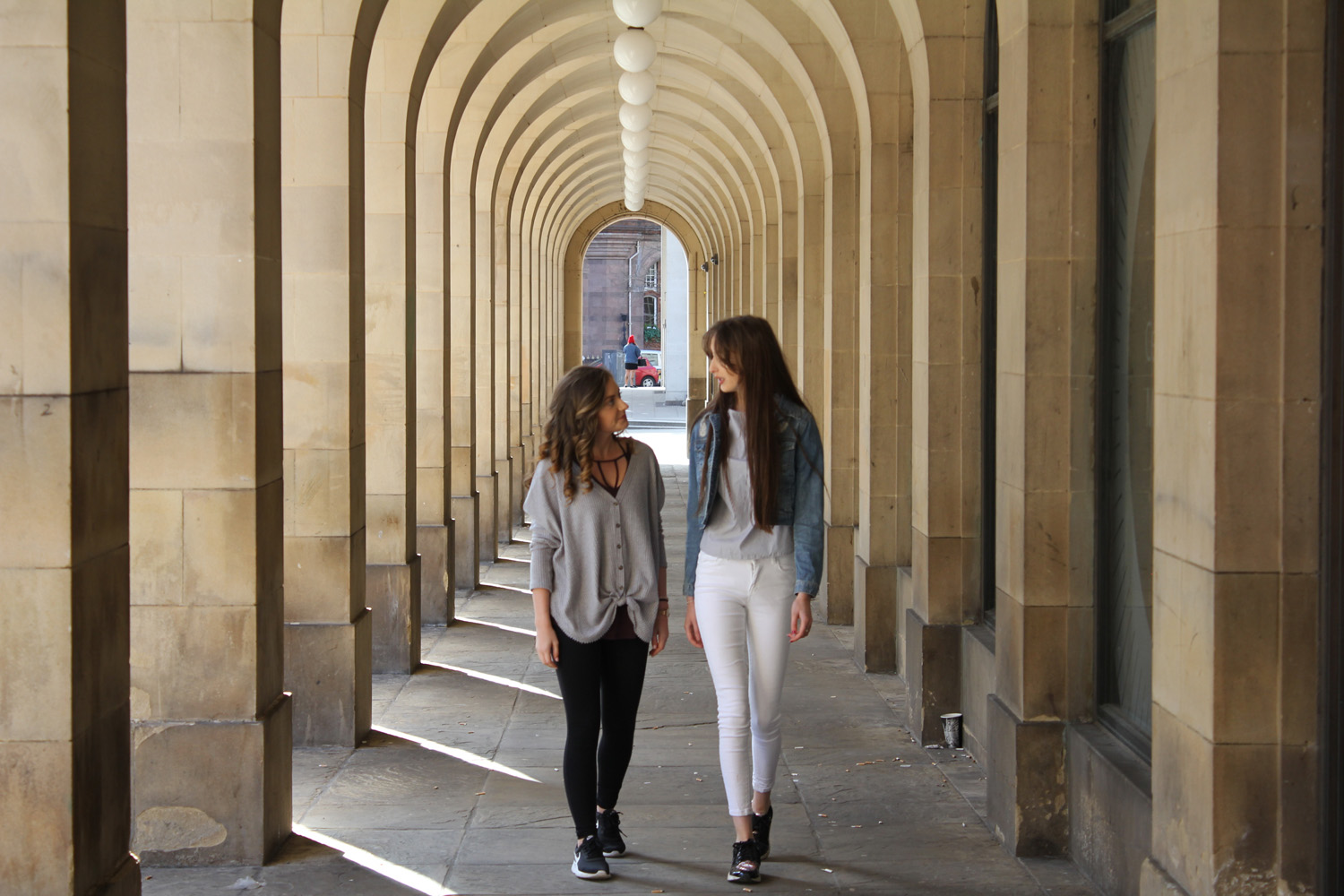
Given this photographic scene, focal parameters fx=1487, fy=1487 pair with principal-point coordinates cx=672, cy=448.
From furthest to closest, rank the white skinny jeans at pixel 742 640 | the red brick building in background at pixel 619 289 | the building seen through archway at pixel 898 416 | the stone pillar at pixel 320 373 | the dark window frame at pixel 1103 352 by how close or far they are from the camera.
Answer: the red brick building in background at pixel 619 289 < the stone pillar at pixel 320 373 < the dark window frame at pixel 1103 352 < the white skinny jeans at pixel 742 640 < the building seen through archway at pixel 898 416

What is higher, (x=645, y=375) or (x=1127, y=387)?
(x=645, y=375)

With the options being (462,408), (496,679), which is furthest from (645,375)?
(496,679)

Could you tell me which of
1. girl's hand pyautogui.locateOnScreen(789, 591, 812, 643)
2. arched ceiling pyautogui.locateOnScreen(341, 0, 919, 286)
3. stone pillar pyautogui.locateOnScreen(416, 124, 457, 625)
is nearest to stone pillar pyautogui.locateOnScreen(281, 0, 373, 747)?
arched ceiling pyautogui.locateOnScreen(341, 0, 919, 286)

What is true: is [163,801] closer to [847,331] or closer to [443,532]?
[443,532]

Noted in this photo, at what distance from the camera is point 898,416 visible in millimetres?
8914

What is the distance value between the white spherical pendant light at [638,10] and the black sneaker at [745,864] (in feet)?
18.0

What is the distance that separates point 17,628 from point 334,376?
3.60 metres

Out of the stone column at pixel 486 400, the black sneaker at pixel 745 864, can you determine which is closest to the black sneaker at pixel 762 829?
the black sneaker at pixel 745 864

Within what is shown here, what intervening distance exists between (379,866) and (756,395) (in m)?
2.16

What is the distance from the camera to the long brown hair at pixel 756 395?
4855 mm

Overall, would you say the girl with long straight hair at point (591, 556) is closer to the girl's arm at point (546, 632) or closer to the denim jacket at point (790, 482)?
the girl's arm at point (546, 632)

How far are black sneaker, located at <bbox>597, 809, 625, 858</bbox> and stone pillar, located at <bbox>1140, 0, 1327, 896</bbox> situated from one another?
2.09 meters

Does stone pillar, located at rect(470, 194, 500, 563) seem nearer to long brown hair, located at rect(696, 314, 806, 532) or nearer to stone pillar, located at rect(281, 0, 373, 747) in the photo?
stone pillar, located at rect(281, 0, 373, 747)

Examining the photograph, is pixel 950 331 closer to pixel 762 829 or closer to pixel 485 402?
pixel 762 829
